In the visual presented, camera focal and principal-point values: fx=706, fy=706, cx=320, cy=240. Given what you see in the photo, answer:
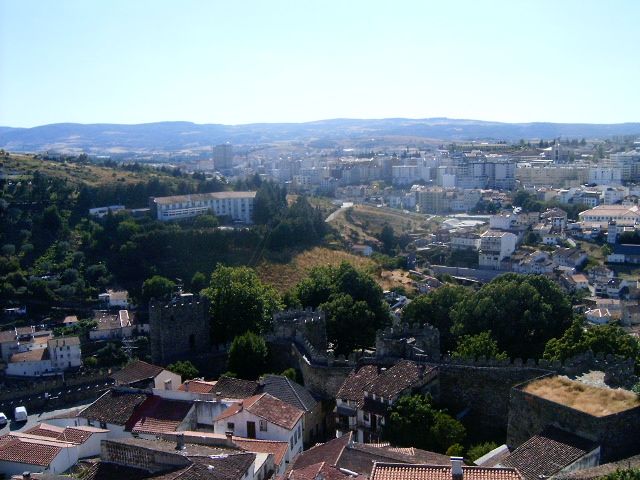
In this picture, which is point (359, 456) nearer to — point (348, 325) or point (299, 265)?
point (348, 325)

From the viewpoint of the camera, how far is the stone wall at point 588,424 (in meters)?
14.0

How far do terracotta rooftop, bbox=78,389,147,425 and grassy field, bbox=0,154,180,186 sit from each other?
143 ft

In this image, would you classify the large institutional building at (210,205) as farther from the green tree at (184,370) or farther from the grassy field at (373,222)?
the green tree at (184,370)

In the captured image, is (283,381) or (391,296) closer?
(283,381)

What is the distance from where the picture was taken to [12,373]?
108ft

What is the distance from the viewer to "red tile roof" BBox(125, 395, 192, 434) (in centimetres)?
1789

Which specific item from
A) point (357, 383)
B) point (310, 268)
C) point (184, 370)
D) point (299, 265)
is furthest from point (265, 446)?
point (299, 265)

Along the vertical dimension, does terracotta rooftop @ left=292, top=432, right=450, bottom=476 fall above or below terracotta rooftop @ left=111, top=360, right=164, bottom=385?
above

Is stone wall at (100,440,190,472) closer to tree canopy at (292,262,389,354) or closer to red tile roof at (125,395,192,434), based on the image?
red tile roof at (125,395,192,434)

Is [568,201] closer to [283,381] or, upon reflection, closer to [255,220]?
[255,220]

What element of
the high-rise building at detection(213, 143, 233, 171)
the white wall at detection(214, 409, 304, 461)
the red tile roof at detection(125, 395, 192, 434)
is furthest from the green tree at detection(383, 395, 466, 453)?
the high-rise building at detection(213, 143, 233, 171)

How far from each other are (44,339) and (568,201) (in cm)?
5631

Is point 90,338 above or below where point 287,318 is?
below

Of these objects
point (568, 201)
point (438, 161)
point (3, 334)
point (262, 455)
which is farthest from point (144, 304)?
point (438, 161)
